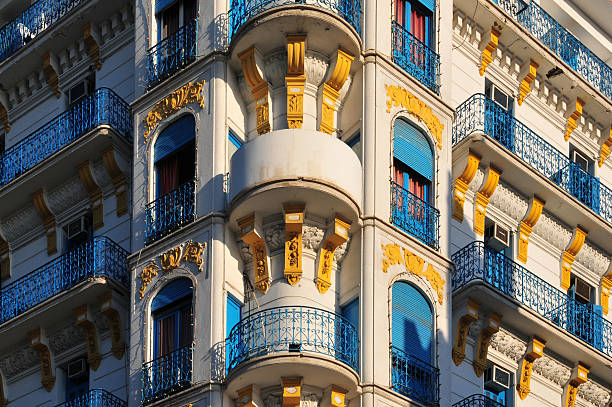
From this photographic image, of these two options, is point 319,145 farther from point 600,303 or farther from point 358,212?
point 600,303

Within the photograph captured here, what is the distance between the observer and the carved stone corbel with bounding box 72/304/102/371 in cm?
3491

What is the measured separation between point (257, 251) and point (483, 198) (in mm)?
6101

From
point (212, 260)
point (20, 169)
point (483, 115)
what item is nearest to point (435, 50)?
point (483, 115)

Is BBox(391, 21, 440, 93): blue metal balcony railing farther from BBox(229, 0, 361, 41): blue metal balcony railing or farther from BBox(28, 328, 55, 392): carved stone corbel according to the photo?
BBox(28, 328, 55, 392): carved stone corbel

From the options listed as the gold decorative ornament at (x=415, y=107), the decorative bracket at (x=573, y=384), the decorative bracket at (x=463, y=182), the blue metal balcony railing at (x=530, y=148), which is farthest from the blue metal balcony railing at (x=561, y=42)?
the decorative bracket at (x=573, y=384)

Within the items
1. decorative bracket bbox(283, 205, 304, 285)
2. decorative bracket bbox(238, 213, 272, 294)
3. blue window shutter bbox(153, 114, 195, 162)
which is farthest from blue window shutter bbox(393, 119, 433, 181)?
blue window shutter bbox(153, 114, 195, 162)

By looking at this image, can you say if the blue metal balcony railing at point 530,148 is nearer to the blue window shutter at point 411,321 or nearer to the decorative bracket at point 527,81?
the decorative bracket at point 527,81

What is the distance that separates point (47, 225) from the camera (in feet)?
124

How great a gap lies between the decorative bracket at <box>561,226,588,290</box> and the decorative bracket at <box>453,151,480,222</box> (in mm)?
3584

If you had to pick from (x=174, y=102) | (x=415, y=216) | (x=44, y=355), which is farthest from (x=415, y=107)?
(x=44, y=355)

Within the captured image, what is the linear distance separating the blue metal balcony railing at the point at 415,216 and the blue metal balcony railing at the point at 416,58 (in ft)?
9.22

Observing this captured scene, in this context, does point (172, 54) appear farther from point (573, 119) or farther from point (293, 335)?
point (573, 119)

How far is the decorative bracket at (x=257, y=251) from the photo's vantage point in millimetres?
32250

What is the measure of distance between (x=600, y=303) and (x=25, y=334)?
1263 centimetres
